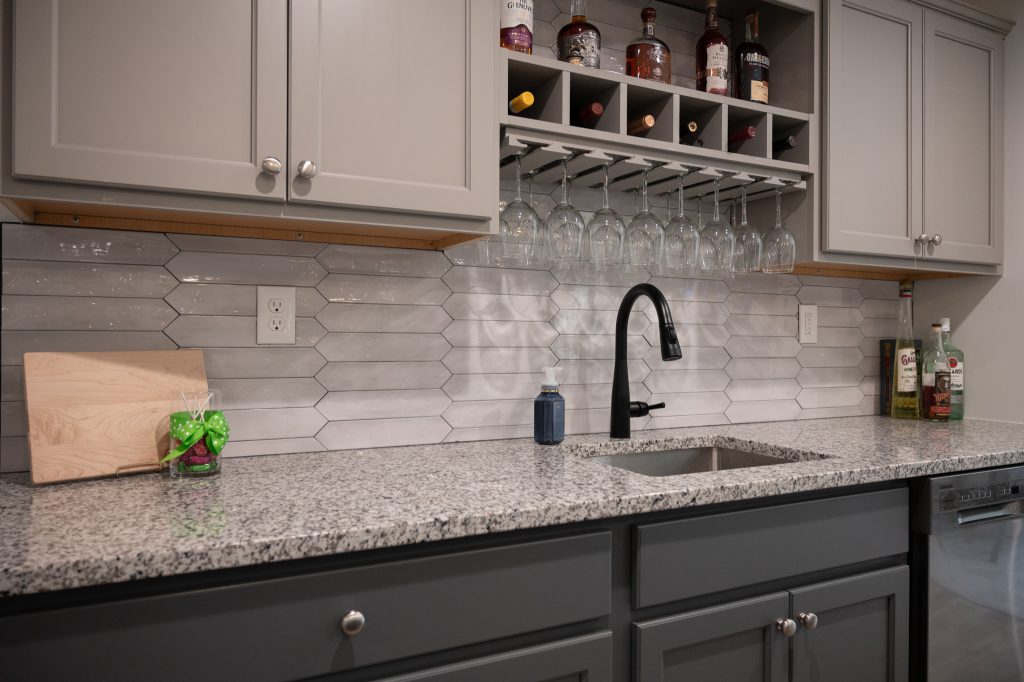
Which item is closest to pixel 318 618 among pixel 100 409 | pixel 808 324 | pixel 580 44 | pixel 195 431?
pixel 195 431

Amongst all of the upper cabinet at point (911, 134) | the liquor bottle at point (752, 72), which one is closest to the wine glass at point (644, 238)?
the liquor bottle at point (752, 72)

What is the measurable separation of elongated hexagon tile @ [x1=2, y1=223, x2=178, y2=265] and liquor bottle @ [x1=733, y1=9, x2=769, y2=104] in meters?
1.54

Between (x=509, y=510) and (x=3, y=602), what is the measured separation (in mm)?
659

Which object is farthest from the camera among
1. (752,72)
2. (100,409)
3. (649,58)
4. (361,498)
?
(752,72)

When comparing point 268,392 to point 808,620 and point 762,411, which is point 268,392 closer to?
point 808,620

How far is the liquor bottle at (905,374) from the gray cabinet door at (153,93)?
2.08 m

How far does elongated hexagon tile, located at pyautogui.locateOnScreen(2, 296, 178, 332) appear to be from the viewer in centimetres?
136

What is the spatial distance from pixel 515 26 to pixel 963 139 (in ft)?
5.23

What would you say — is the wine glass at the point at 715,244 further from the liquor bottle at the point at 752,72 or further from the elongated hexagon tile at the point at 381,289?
the elongated hexagon tile at the point at 381,289

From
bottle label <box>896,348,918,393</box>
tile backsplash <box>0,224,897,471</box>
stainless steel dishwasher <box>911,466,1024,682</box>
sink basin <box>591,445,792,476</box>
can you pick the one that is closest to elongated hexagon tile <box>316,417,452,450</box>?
tile backsplash <box>0,224,897,471</box>

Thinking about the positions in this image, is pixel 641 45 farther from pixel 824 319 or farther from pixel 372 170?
pixel 824 319

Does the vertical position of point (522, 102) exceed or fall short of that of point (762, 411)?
it exceeds it

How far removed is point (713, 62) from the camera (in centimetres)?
186

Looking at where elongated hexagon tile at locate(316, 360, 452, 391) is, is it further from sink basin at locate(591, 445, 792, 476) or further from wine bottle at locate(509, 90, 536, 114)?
wine bottle at locate(509, 90, 536, 114)
